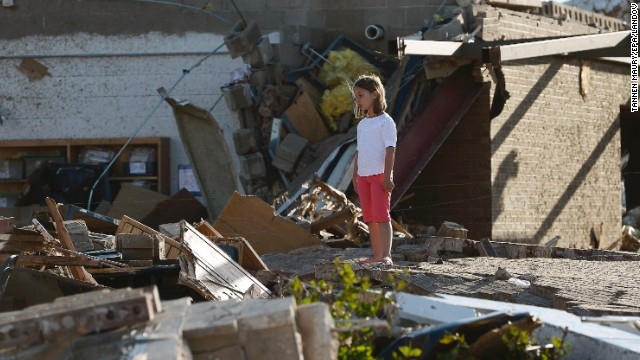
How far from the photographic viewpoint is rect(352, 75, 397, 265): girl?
9.30 meters

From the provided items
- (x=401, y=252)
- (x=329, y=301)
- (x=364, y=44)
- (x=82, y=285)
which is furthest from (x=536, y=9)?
(x=329, y=301)

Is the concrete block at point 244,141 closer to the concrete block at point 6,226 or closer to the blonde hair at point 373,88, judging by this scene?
the blonde hair at point 373,88

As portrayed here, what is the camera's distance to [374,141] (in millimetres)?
9391

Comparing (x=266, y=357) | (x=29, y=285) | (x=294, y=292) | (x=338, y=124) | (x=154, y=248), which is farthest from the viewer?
(x=338, y=124)

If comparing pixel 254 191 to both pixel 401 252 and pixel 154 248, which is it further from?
pixel 154 248

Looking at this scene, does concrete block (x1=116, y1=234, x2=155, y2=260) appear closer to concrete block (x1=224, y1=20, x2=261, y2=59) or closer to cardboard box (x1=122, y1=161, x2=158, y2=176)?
concrete block (x1=224, y1=20, x2=261, y2=59)

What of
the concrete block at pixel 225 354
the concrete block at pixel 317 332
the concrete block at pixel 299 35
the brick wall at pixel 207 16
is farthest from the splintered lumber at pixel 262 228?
the concrete block at pixel 225 354

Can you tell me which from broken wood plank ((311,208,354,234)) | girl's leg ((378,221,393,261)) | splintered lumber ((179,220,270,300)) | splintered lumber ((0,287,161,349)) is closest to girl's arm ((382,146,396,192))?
girl's leg ((378,221,393,261))

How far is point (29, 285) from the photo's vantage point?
7.71 m

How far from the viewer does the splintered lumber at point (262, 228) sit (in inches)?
471

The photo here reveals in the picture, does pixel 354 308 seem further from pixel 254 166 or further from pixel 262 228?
pixel 254 166

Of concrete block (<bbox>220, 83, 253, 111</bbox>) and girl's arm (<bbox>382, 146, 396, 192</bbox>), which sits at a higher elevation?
concrete block (<bbox>220, 83, 253, 111</bbox>)

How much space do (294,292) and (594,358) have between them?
1.15 metres

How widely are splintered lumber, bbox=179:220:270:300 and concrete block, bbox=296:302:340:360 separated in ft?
11.5
